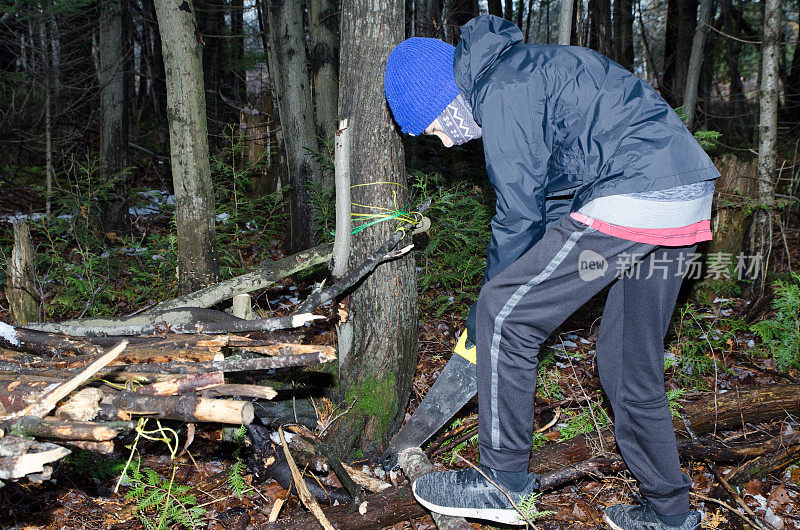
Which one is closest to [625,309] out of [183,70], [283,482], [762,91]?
[283,482]

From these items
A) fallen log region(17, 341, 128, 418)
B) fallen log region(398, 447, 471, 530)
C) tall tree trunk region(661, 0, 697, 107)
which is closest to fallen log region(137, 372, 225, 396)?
fallen log region(17, 341, 128, 418)

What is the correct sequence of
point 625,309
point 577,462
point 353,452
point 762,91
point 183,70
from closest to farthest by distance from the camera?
point 625,309
point 577,462
point 353,452
point 183,70
point 762,91

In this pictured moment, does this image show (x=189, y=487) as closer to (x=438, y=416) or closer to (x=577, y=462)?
(x=438, y=416)

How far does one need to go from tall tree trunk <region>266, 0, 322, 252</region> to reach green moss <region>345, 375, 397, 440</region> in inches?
161

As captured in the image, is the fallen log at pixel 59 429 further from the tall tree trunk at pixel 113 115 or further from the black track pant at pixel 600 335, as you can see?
the tall tree trunk at pixel 113 115

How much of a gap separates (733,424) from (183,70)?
5024 mm

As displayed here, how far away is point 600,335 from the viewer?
276 centimetres

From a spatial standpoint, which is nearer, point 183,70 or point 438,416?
point 438,416

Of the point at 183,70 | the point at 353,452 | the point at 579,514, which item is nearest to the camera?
the point at 579,514

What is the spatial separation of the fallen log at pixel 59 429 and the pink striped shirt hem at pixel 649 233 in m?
1.99

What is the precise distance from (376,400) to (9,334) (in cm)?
213

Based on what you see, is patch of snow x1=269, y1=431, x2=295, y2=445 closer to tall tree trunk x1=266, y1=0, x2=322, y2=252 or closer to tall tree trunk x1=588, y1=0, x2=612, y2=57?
tall tree trunk x1=266, y1=0, x2=322, y2=252

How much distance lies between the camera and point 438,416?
3.15 metres

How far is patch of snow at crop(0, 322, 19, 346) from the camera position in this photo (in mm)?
2834
